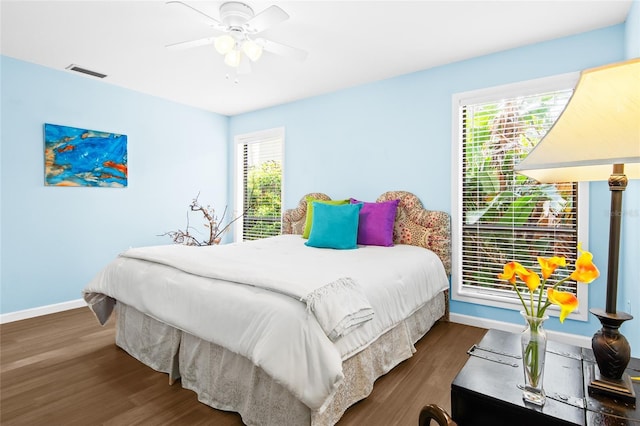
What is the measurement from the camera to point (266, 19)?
2.16 m

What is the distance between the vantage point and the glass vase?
37.1 inches

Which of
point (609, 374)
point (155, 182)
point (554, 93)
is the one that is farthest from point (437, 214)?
point (155, 182)

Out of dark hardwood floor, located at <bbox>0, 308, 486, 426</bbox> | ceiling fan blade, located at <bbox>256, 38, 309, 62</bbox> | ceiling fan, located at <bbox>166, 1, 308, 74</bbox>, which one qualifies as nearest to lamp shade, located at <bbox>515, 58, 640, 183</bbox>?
dark hardwood floor, located at <bbox>0, 308, 486, 426</bbox>

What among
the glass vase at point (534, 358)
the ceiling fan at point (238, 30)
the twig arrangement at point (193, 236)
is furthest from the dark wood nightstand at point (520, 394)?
the twig arrangement at point (193, 236)

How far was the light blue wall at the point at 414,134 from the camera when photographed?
2641mm

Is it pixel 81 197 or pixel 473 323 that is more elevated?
pixel 81 197

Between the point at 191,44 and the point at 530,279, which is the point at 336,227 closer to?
the point at 191,44

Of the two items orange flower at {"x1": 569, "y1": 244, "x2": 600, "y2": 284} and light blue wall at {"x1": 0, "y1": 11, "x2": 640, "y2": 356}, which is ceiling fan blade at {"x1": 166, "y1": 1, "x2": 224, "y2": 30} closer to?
light blue wall at {"x1": 0, "y1": 11, "x2": 640, "y2": 356}

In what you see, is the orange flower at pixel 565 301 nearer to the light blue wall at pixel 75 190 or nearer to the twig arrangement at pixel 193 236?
the twig arrangement at pixel 193 236

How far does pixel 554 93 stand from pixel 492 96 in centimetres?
47

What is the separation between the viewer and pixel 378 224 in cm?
331

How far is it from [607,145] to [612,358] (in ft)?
2.02

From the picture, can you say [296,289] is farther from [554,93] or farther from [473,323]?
[554,93]

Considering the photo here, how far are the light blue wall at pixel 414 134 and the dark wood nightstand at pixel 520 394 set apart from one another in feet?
4.75
